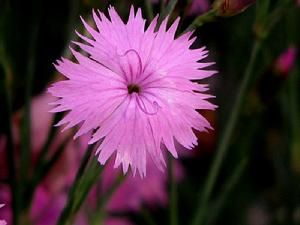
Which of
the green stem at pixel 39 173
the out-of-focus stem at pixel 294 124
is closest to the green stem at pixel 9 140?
the green stem at pixel 39 173

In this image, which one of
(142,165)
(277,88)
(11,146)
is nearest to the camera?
(142,165)

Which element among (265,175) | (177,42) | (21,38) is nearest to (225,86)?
(265,175)

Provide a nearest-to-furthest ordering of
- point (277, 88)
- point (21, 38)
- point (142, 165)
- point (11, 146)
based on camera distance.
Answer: point (142, 165) < point (11, 146) < point (277, 88) < point (21, 38)

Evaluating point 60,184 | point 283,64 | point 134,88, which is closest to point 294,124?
point 283,64

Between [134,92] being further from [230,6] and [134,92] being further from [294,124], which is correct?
[294,124]

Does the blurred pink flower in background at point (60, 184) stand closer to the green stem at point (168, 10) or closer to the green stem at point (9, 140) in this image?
the green stem at point (9, 140)

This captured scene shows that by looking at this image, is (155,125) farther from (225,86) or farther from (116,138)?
(225,86)

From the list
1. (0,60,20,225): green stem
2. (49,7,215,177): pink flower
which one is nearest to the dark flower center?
(49,7,215,177): pink flower
